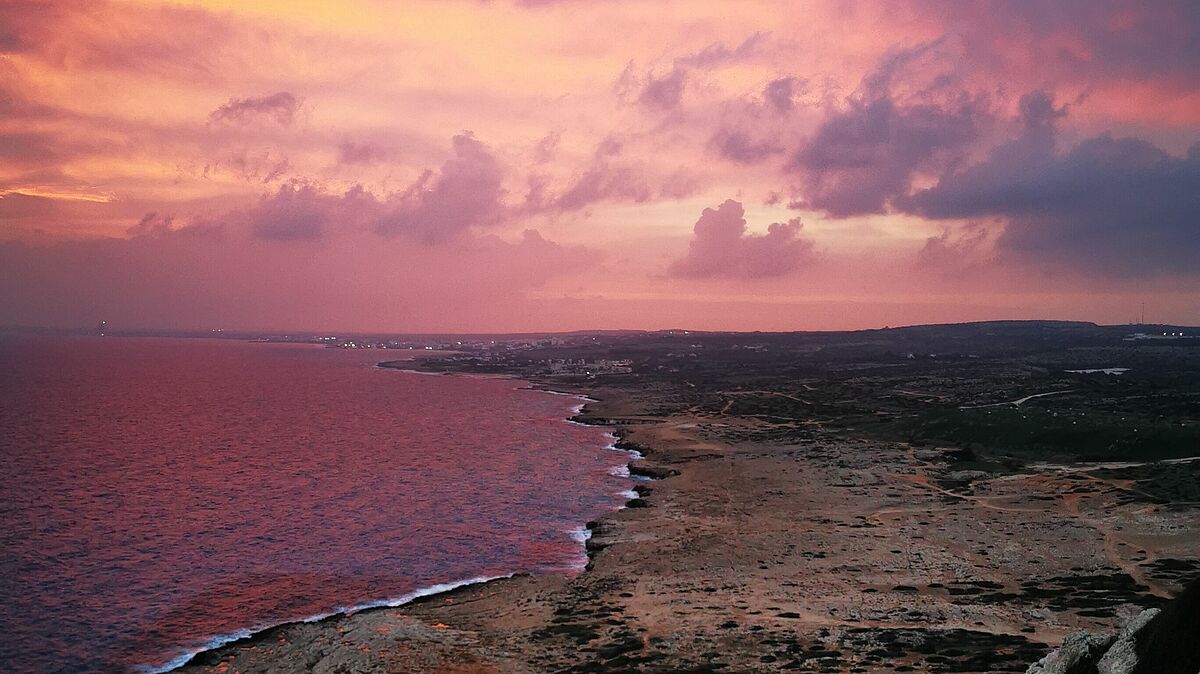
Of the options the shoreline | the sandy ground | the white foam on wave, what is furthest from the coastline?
the white foam on wave

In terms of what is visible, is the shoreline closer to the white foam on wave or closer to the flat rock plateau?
the white foam on wave

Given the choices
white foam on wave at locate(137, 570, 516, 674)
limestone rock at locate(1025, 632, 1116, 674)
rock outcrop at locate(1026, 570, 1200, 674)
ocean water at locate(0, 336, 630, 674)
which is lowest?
ocean water at locate(0, 336, 630, 674)

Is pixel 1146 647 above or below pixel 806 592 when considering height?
above

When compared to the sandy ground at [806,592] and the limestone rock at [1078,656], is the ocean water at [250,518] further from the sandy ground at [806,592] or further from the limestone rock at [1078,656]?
the limestone rock at [1078,656]

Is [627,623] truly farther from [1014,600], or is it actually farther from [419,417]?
[419,417]

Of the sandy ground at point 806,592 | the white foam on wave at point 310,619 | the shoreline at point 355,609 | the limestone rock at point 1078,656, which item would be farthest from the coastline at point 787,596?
the limestone rock at point 1078,656

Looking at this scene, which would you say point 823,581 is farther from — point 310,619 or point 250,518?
point 250,518

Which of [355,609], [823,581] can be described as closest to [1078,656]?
[823,581]
